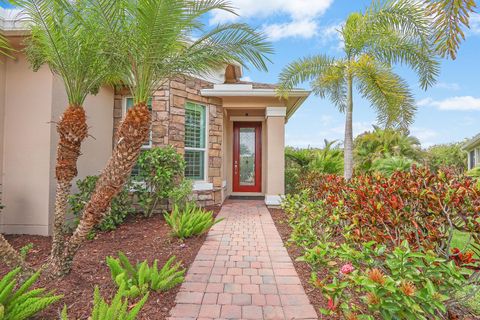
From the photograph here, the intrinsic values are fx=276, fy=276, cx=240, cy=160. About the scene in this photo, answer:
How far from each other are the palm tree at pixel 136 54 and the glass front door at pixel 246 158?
7.17 meters

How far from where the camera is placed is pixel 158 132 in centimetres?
729

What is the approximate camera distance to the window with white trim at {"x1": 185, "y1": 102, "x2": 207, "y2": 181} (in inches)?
313

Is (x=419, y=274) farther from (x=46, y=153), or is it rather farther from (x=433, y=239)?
(x=46, y=153)

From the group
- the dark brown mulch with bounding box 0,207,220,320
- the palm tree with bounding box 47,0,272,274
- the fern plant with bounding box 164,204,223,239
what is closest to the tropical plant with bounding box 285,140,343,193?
the fern plant with bounding box 164,204,223,239

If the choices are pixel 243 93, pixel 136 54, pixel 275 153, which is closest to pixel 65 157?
pixel 136 54

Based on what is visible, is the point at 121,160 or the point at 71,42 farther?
the point at 71,42

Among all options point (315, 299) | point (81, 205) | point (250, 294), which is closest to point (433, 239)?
point (315, 299)

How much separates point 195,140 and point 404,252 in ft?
21.8

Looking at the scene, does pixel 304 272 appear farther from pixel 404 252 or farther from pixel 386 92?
pixel 386 92

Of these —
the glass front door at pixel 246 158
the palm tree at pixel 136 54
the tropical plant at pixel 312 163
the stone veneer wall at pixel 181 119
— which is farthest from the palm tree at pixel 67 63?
the tropical plant at pixel 312 163

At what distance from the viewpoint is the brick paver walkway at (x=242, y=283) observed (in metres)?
2.78

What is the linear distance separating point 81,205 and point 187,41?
404 centimetres

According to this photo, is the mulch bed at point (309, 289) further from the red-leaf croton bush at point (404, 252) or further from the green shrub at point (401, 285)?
the green shrub at point (401, 285)

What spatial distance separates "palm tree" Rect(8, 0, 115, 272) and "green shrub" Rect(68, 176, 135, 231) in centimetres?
215
